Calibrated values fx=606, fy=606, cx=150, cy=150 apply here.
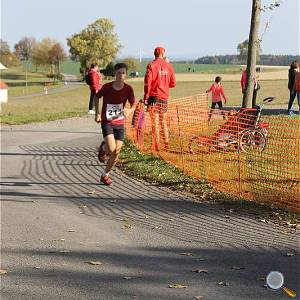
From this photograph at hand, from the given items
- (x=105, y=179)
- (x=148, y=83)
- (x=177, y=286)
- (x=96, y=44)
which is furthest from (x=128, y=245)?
(x=96, y=44)

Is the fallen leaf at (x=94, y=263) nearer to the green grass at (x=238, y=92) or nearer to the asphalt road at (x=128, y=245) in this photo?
the asphalt road at (x=128, y=245)

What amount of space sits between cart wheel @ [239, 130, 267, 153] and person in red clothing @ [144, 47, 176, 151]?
1.57m

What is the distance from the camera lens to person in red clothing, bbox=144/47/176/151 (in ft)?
39.2

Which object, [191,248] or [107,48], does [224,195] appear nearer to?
[191,248]

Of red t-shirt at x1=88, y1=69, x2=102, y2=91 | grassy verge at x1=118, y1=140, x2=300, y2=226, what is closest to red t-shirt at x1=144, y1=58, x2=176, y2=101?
grassy verge at x1=118, y1=140, x2=300, y2=226

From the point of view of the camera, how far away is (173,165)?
10.7 m

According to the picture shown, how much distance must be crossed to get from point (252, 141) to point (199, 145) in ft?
3.27

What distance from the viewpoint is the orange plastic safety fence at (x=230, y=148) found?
866 centimetres

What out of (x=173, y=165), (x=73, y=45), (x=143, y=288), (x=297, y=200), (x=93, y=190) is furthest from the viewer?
(x=73, y=45)

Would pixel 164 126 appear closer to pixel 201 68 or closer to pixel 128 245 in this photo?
pixel 128 245

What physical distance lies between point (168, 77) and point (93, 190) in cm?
399

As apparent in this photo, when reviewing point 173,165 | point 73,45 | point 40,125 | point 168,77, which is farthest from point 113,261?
point 73,45

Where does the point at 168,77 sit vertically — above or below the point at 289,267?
above

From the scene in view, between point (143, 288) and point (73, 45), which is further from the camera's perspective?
point (73, 45)
